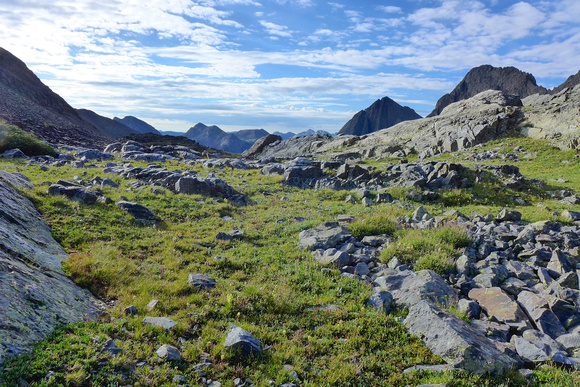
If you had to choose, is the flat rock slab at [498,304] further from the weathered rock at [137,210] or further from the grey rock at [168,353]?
the weathered rock at [137,210]

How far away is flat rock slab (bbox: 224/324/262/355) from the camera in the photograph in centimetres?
546

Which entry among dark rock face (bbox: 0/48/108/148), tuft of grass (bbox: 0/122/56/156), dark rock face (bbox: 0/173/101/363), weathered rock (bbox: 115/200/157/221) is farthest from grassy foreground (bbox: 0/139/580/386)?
dark rock face (bbox: 0/48/108/148)

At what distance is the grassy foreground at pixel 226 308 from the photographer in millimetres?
4820

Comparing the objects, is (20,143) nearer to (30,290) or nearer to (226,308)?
(30,290)

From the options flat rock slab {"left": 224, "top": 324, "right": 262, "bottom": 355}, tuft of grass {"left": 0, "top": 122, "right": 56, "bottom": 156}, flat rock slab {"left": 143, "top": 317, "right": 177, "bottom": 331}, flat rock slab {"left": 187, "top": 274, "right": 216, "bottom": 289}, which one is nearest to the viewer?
flat rock slab {"left": 224, "top": 324, "right": 262, "bottom": 355}

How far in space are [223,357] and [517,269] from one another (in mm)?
8838

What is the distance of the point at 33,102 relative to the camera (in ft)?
290

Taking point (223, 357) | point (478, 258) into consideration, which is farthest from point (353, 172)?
point (223, 357)

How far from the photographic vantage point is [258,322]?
265 inches

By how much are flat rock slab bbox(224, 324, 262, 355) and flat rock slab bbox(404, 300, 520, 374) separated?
11.2 ft

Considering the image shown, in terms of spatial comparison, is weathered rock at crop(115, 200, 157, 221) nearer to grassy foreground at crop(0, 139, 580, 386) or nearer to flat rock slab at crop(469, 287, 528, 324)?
grassy foreground at crop(0, 139, 580, 386)

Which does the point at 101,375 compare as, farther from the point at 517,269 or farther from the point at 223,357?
the point at 517,269

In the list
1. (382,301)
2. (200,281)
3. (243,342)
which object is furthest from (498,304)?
(200,281)

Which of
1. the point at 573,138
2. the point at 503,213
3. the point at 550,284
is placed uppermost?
the point at 573,138
